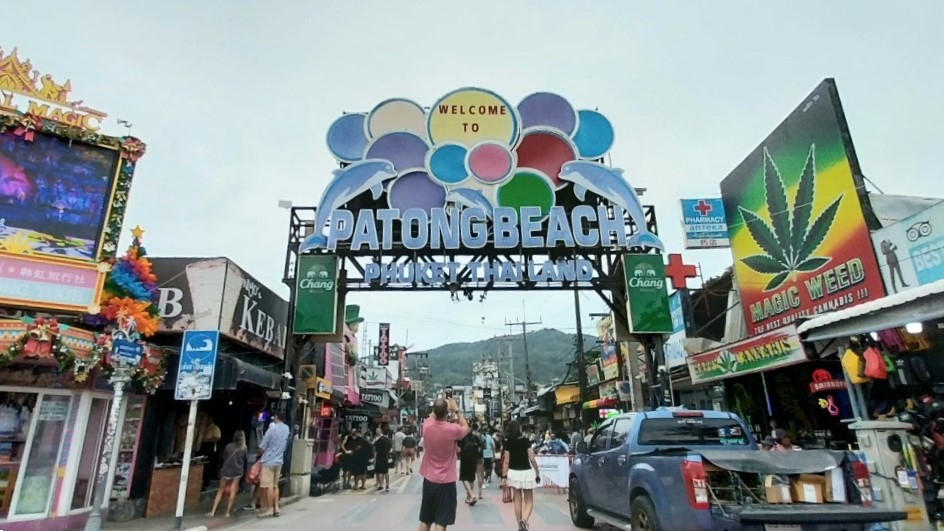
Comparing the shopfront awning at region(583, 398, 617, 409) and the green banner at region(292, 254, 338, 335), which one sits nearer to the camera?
the green banner at region(292, 254, 338, 335)

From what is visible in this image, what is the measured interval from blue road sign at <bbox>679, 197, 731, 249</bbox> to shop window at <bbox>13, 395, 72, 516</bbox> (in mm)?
15846

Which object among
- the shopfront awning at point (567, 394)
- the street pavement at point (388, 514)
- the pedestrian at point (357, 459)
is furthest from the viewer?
the shopfront awning at point (567, 394)

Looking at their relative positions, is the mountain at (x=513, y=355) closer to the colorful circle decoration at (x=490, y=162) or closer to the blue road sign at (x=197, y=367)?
the colorful circle decoration at (x=490, y=162)

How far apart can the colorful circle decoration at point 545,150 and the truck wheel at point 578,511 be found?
36.4ft

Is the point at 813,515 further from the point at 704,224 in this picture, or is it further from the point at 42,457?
the point at 704,224

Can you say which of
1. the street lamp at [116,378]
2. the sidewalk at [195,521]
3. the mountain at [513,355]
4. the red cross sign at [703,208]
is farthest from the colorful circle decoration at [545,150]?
the mountain at [513,355]

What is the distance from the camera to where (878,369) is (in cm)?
723

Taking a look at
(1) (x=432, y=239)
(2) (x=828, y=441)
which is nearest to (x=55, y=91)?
(1) (x=432, y=239)

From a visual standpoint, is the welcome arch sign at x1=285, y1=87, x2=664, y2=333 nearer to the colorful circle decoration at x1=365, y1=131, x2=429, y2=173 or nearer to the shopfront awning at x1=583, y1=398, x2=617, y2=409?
the colorful circle decoration at x1=365, y1=131, x2=429, y2=173

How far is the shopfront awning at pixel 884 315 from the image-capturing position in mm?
6336

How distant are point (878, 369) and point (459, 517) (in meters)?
7.45

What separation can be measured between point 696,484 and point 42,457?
10.4 metres

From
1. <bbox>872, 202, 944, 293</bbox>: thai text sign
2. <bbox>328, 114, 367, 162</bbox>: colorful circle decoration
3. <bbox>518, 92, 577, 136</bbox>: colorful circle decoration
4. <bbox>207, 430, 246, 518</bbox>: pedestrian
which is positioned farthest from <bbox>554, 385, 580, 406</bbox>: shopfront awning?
<bbox>207, 430, 246, 518</bbox>: pedestrian

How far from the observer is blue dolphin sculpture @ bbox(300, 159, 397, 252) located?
17.3m
